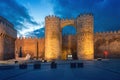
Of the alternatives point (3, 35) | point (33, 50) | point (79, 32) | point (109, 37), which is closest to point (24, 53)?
point (33, 50)

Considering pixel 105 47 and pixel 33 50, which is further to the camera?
pixel 33 50

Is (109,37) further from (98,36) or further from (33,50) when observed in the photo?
(33,50)

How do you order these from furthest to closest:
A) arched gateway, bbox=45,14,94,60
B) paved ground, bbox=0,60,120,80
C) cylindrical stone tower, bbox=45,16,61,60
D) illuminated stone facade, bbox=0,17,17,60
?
cylindrical stone tower, bbox=45,16,61,60
arched gateway, bbox=45,14,94,60
illuminated stone facade, bbox=0,17,17,60
paved ground, bbox=0,60,120,80

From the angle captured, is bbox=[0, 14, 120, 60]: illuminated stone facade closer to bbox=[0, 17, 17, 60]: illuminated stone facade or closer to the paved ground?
bbox=[0, 17, 17, 60]: illuminated stone facade

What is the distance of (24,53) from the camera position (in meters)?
41.0

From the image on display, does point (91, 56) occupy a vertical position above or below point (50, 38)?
below

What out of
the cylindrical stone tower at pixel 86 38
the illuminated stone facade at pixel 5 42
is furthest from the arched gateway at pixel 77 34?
the illuminated stone facade at pixel 5 42

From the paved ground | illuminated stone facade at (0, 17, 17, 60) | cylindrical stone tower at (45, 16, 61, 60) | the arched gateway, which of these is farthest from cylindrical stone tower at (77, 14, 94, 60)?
the paved ground

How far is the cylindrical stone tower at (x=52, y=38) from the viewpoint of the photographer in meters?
Answer: 34.1

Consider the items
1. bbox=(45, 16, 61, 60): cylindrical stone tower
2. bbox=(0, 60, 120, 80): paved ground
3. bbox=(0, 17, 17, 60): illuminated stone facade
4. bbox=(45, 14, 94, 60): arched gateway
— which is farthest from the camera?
bbox=(45, 16, 61, 60): cylindrical stone tower

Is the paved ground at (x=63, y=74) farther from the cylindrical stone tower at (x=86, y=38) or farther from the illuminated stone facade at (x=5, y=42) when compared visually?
the illuminated stone facade at (x=5, y=42)

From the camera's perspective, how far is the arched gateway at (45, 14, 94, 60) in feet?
108

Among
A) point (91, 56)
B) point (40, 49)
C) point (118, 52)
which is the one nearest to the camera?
point (91, 56)

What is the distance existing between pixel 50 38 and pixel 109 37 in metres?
9.49
